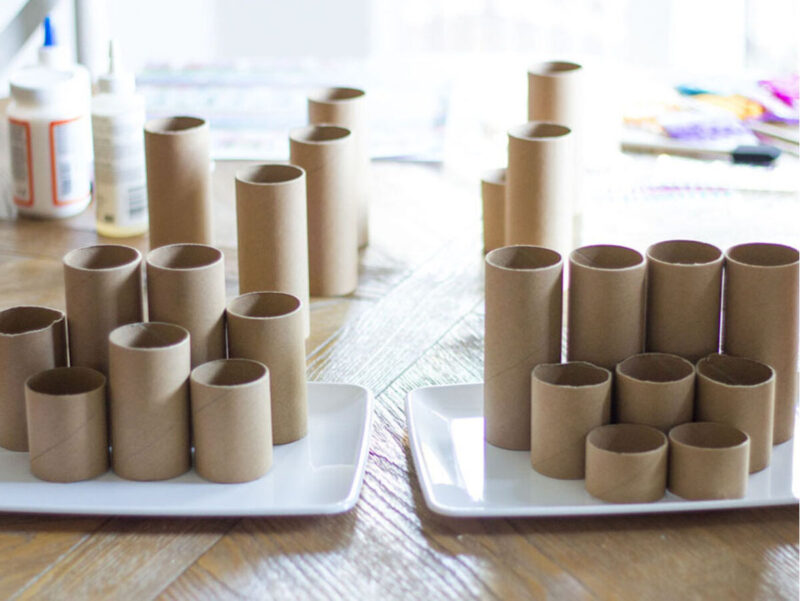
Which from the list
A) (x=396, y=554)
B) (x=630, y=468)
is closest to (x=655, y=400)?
(x=630, y=468)

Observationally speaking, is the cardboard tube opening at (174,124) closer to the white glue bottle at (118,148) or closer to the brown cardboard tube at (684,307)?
the white glue bottle at (118,148)

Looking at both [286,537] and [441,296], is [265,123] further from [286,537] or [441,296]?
[286,537]

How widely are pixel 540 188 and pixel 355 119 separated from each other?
0.23 meters

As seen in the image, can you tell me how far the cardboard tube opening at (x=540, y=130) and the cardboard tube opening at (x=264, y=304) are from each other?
0.39 meters

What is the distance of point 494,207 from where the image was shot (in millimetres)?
1205

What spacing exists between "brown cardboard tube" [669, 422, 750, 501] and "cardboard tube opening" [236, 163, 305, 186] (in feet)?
1.45

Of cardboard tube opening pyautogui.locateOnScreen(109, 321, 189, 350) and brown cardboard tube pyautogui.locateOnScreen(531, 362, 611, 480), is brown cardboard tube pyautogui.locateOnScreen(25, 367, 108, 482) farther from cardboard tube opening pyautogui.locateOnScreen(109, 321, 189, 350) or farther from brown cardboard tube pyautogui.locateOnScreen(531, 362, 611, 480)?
brown cardboard tube pyautogui.locateOnScreen(531, 362, 611, 480)

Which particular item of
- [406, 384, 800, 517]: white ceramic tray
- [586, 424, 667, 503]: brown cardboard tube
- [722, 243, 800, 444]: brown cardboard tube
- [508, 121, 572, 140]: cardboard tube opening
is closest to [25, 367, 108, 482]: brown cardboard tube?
[406, 384, 800, 517]: white ceramic tray

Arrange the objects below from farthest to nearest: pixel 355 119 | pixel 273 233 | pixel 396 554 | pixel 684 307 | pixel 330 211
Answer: pixel 355 119 < pixel 330 211 < pixel 273 233 < pixel 684 307 < pixel 396 554

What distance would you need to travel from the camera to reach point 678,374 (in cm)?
77

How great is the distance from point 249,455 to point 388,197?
682mm

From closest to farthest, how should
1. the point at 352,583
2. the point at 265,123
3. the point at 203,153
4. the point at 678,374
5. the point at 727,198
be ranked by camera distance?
the point at 352,583, the point at 678,374, the point at 203,153, the point at 727,198, the point at 265,123

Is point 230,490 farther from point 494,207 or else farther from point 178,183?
point 494,207

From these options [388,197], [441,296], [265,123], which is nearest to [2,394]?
[441,296]
